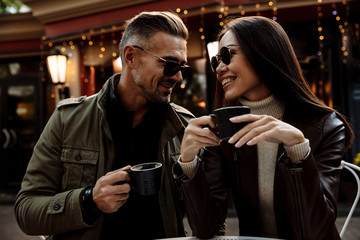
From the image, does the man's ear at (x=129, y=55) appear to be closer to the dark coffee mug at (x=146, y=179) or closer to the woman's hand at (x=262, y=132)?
the dark coffee mug at (x=146, y=179)

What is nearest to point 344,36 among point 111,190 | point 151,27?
point 151,27

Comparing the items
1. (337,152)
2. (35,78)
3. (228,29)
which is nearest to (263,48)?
(228,29)

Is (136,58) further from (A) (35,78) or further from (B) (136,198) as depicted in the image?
(A) (35,78)

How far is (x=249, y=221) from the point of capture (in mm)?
1816

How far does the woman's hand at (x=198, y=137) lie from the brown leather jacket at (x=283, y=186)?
0.37ft

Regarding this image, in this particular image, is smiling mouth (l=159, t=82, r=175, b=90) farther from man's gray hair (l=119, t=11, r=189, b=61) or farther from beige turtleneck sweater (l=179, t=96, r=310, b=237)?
beige turtleneck sweater (l=179, t=96, r=310, b=237)

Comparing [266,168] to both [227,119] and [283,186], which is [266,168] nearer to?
[283,186]

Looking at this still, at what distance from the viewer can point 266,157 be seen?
1.84m

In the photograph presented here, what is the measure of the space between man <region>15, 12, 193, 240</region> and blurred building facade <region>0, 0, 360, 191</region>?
3.70m

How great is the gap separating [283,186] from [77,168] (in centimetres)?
119

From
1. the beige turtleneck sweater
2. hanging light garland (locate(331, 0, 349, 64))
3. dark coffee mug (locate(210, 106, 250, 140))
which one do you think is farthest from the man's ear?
hanging light garland (locate(331, 0, 349, 64))

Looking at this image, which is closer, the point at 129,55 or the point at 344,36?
the point at 129,55

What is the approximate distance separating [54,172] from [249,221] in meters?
1.17

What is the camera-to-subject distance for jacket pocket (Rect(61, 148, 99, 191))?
2.00 meters
